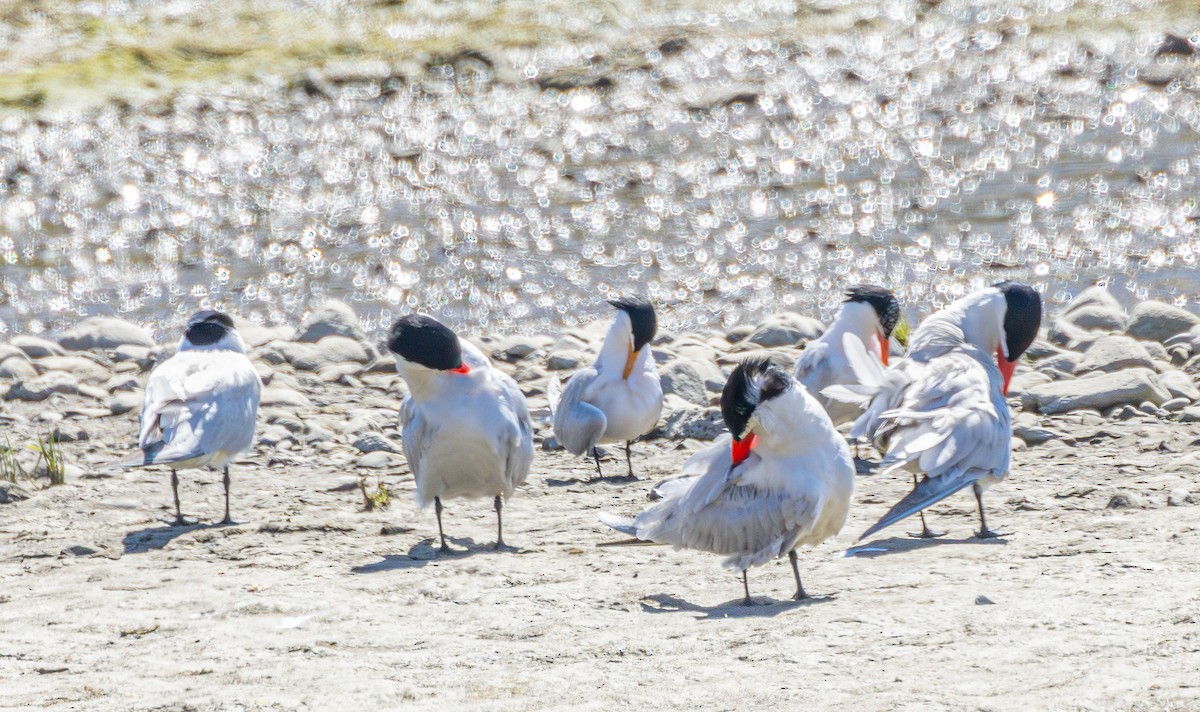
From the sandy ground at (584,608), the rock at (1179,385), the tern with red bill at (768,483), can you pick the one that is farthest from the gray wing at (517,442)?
the rock at (1179,385)

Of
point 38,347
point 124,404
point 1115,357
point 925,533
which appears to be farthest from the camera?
point 38,347

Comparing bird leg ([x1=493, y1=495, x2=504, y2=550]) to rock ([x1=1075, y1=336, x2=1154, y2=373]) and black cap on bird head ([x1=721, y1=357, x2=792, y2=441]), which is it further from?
rock ([x1=1075, y1=336, x2=1154, y2=373])

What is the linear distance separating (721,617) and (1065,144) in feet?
41.7

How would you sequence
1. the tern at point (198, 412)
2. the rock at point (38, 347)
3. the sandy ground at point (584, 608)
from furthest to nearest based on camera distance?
the rock at point (38, 347)
the tern at point (198, 412)
the sandy ground at point (584, 608)

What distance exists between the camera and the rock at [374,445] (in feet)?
27.5

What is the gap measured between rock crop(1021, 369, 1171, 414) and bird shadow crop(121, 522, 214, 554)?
439 centimetres

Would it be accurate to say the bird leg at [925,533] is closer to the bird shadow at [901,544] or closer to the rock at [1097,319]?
the bird shadow at [901,544]

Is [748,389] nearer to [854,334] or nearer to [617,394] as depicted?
[617,394]

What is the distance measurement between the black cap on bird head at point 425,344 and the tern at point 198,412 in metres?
1.05

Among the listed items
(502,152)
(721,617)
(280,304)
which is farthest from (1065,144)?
(721,617)

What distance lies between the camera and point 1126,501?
6387mm

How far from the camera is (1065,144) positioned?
54.6 ft

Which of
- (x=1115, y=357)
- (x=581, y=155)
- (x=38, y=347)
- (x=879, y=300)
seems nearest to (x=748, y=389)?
(x=879, y=300)

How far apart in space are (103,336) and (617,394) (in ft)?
15.2
